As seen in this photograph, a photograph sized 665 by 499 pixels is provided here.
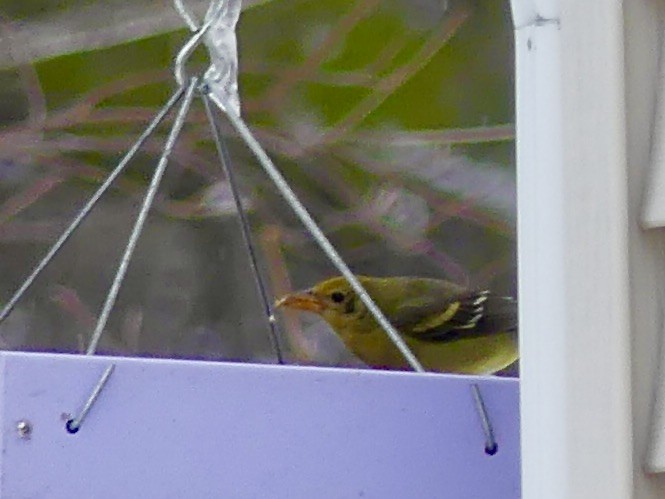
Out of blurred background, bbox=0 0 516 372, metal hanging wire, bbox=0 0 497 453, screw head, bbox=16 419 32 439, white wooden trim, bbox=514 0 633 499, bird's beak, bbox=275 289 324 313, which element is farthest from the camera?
blurred background, bbox=0 0 516 372

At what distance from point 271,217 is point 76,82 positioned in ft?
1.45

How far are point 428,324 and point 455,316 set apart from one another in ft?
0.16

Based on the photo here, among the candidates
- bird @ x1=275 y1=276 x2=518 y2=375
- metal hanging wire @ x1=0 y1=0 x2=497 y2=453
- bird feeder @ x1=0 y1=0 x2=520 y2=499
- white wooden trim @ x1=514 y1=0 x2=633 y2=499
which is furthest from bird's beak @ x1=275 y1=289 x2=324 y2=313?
white wooden trim @ x1=514 y1=0 x2=633 y2=499

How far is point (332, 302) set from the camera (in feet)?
6.40

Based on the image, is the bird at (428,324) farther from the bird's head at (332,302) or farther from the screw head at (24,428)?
the screw head at (24,428)

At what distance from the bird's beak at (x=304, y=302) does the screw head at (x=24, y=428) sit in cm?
91

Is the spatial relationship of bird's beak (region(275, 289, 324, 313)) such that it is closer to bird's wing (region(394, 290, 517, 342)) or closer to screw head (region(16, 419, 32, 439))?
bird's wing (region(394, 290, 517, 342))

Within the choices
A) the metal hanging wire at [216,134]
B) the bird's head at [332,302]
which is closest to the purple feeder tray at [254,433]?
the metal hanging wire at [216,134]

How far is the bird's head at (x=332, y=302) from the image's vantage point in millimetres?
1903

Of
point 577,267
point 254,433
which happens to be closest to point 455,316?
point 254,433

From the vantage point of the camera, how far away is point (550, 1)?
2.10 ft

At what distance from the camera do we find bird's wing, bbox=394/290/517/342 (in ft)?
5.94

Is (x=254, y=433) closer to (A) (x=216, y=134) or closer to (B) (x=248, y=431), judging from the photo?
(B) (x=248, y=431)

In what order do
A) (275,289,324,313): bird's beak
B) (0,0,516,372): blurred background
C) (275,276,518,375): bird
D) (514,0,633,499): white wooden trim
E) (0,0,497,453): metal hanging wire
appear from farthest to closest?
(0,0,516,372): blurred background, (275,289,324,313): bird's beak, (275,276,518,375): bird, (0,0,497,453): metal hanging wire, (514,0,633,499): white wooden trim
